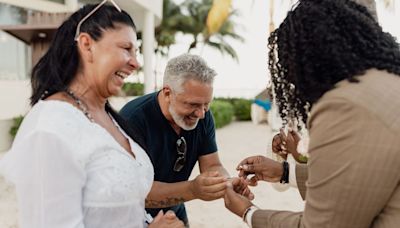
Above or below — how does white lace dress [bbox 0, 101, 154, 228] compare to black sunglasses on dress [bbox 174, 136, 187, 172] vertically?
above

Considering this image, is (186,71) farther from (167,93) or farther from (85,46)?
(85,46)

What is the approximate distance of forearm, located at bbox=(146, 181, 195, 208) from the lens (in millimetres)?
2607

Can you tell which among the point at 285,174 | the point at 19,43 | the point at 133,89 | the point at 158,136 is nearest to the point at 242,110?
the point at 133,89

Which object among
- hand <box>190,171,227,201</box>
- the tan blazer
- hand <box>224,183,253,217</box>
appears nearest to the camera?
the tan blazer

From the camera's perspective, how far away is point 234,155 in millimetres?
Answer: 12461

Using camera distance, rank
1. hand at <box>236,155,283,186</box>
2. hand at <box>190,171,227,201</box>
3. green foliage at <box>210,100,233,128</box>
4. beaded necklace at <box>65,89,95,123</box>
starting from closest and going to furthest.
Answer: beaded necklace at <box>65,89,95,123</box>, hand at <box>190,171,227,201</box>, hand at <box>236,155,283,186</box>, green foliage at <box>210,100,233,128</box>

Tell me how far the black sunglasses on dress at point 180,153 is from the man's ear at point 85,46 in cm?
122

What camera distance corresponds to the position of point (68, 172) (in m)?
1.45

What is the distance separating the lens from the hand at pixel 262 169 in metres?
2.66

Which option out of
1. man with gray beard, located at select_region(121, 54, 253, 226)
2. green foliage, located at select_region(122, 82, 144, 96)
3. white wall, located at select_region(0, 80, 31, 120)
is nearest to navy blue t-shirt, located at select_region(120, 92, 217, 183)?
man with gray beard, located at select_region(121, 54, 253, 226)

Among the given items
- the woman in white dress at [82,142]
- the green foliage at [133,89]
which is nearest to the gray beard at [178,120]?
the woman in white dress at [82,142]

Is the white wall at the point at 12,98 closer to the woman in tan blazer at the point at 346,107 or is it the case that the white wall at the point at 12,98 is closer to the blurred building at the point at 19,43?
the blurred building at the point at 19,43

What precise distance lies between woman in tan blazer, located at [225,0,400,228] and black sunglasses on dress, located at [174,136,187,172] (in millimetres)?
1317

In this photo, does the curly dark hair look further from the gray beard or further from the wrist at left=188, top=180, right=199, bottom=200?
the gray beard
